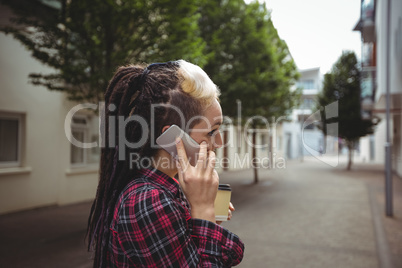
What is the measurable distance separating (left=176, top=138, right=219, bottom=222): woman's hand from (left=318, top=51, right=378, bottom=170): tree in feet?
79.6

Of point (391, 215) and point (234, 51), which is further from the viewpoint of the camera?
point (234, 51)

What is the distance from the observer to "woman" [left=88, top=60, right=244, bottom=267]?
0.98m

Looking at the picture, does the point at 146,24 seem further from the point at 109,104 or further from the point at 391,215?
the point at 391,215

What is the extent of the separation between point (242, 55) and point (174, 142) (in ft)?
34.8

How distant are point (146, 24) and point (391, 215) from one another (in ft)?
24.3

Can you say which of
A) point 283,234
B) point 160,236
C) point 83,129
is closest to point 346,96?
point 83,129

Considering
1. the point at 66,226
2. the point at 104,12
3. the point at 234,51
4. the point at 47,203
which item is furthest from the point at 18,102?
the point at 234,51

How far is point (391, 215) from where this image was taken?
8.16 m

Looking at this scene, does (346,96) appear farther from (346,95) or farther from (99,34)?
(99,34)

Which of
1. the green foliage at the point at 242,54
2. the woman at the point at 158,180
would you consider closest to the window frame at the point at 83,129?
the green foliage at the point at 242,54

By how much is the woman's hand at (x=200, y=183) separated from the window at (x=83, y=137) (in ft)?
33.3

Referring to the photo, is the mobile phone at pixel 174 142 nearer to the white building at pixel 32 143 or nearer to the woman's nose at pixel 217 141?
the woman's nose at pixel 217 141

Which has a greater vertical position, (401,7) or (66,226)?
(401,7)

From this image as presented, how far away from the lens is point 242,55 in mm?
11281
